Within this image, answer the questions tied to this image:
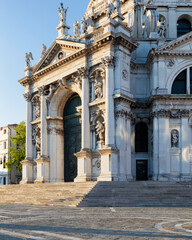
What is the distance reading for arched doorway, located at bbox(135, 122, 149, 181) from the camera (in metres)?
31.1

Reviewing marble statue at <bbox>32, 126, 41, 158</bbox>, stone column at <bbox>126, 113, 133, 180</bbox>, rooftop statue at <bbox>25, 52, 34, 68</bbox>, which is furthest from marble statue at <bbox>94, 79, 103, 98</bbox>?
rooftop statue at <bbox>25, 52, 34, 68</bbox>

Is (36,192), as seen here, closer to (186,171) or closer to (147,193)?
(147,193)

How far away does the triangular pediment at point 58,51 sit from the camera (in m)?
31.9

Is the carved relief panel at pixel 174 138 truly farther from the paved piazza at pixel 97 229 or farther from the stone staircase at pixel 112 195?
the paved piazza at pixel 97 229

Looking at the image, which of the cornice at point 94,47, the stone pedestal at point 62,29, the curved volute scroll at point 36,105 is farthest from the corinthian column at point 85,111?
the curved volute scroll at point 36,105

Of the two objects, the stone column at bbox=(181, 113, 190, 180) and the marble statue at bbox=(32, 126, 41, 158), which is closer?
the stone column at bbox=(181, 113, 190, 180)

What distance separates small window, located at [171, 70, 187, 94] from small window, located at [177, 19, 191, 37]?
30.0ft

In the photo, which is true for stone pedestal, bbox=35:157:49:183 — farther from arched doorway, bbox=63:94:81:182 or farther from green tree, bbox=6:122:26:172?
green tree, bbox=6:122:26:172

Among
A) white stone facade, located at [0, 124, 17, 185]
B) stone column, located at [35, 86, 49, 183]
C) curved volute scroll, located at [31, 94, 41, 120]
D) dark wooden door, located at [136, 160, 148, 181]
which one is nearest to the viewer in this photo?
dark wooden door, located at [136, 160, 148, 181]

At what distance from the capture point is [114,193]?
21734mm

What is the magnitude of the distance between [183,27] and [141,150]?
1577cm

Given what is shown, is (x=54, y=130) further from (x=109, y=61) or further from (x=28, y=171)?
(x=109, y=61)

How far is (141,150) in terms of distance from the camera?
31.5m

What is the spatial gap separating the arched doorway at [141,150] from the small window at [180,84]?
14.0 ft
